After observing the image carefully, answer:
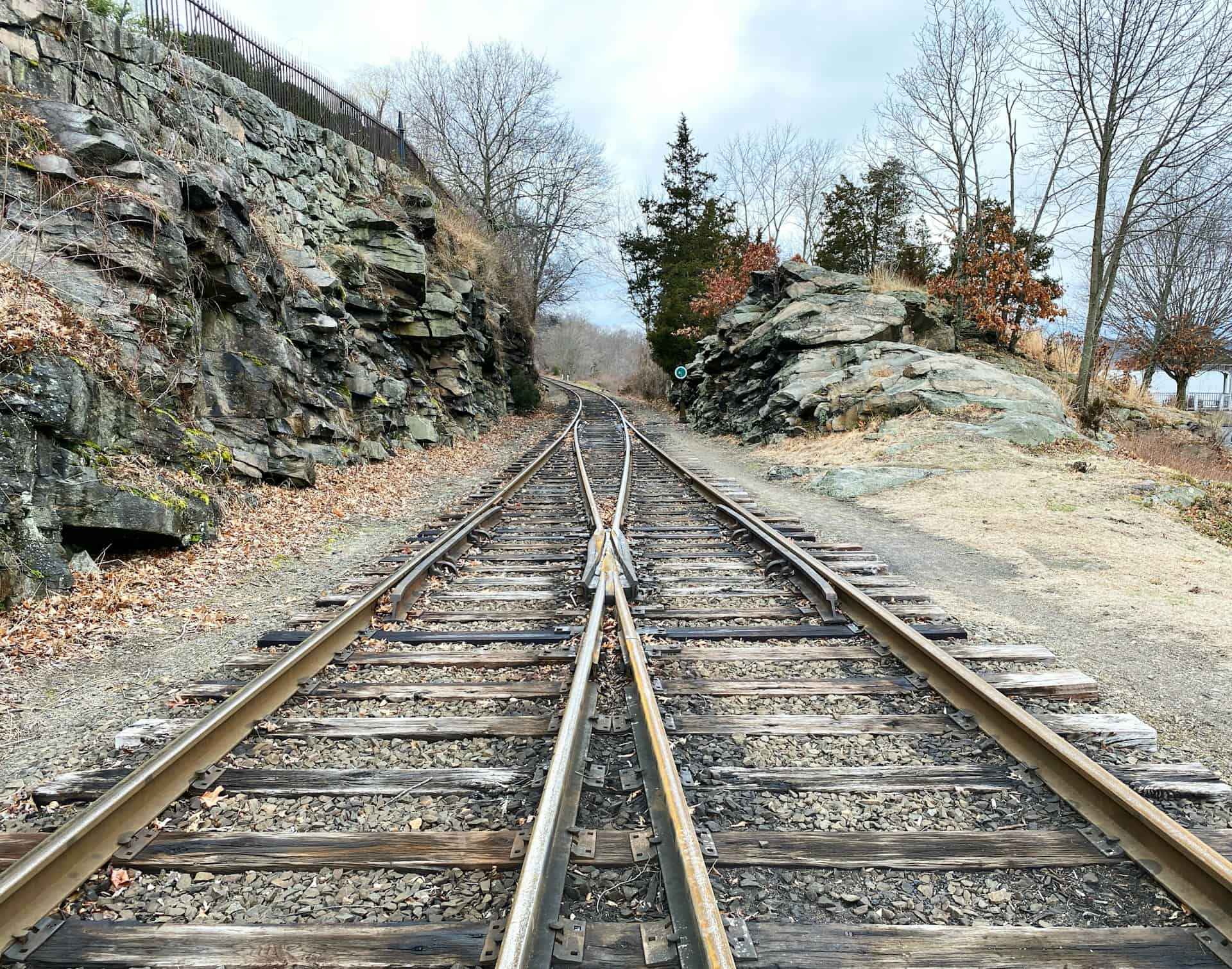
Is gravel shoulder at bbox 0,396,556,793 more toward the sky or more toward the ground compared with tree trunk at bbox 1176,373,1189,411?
more toward the ground

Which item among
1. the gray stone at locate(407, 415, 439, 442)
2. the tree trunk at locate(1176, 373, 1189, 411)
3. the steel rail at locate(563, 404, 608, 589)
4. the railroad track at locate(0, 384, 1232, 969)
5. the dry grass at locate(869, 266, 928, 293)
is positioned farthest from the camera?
the tree trunk at locate(1176, 373, 1189, 411)

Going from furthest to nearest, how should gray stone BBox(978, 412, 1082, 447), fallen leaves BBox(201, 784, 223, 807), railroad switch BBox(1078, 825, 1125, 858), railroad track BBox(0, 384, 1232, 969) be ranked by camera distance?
gray stone BBox(978, 412, 1082, 447)
fallen leaves BBox(201, 784, 223, 807)
railroad switch BBox(1078, 825, 1125, 858)
railroad track BBox(0, 384, 1232, 969)

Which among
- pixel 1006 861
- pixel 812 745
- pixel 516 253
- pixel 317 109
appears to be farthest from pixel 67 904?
pixel 516 253

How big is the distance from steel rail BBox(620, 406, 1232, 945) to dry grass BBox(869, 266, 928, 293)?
17.9m

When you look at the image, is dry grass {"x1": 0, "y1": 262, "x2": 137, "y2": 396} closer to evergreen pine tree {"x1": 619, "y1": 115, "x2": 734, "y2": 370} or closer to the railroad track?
the railroad track

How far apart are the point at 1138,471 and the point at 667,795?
12.0m

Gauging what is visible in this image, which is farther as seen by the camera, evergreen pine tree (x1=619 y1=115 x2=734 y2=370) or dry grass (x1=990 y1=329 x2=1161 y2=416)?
evergreen pine tree (x1=619 y1=115 x2=734 y2=370)

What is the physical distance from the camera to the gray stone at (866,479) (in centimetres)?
1113

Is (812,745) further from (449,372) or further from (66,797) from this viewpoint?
(449,372)

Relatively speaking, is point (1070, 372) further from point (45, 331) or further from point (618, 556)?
point (45, 331)

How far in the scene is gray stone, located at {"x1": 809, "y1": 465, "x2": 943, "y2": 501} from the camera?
1113cm

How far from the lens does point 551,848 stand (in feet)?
7.84

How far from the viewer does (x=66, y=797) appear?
2.85m

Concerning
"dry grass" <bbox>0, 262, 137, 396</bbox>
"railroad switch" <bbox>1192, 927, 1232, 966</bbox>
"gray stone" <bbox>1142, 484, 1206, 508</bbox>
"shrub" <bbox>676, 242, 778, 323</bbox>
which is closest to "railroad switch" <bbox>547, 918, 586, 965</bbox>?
"railroad switch" <bbox>1192, 927, 1232, 966</bbox>
